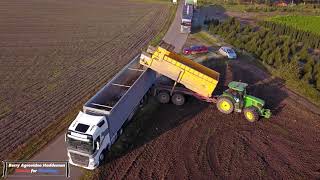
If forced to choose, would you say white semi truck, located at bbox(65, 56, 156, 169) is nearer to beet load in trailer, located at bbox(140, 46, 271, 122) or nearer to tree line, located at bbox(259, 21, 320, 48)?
beet load in trailer, located at bbox(140, 46, 271, 122)

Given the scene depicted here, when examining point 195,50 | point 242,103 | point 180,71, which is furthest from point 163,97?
point 195,50

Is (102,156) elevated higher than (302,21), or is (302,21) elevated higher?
(302,21)

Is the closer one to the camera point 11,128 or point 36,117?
point 11,128

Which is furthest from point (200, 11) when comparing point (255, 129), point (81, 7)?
point (255, 129)

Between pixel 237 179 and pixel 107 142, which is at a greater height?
pixel 107 142

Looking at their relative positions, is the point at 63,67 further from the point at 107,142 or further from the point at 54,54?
the point at 107,142

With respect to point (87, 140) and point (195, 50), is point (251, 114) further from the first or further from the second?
point (195, 50)
